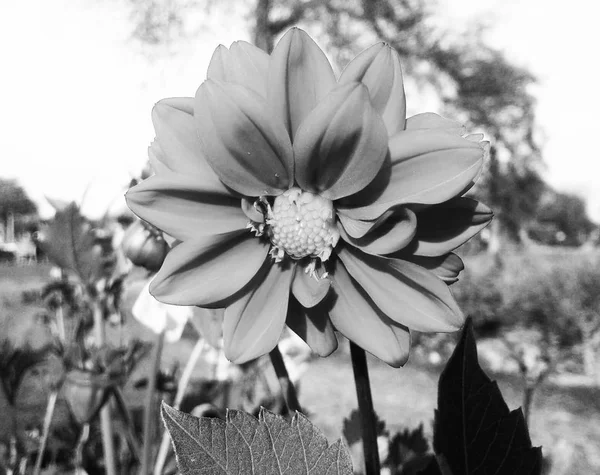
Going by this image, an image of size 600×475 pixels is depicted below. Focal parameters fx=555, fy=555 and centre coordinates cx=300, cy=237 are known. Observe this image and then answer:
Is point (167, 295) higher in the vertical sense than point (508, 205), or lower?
lower

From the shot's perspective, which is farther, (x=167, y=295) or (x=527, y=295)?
(x=527, y=295)

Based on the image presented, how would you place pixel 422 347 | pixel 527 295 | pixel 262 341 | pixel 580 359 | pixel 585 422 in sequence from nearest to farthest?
pixel 262 341, pixel 585 422, pixel 580 359, pixel 422 347, pixel 527 295

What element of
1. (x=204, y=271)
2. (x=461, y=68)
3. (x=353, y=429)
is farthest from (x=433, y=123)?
(x=461, y=68)

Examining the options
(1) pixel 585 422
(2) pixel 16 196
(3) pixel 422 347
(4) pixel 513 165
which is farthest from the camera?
(2) pixel 16 196

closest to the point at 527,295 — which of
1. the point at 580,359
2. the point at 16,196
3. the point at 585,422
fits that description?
the point at 580,359

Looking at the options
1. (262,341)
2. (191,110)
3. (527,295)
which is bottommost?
(262,341)

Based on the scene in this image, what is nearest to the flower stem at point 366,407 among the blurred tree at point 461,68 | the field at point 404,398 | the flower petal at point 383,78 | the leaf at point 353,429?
the flower petal at point 383,78

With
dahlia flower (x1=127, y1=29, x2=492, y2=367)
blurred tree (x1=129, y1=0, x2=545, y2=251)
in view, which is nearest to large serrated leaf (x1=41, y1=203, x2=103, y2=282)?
dahlia flower (x1=127, y1=29, x2=492, y2=367)

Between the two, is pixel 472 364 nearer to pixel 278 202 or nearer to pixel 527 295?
pixel 278 202

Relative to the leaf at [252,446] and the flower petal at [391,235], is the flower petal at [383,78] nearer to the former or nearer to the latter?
the flower petal at [391,235]
